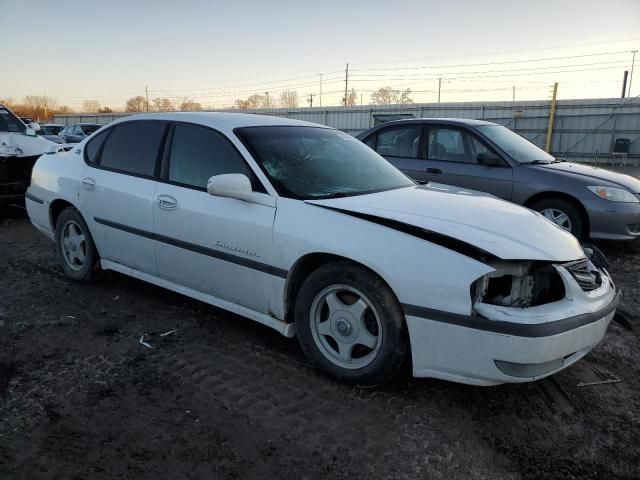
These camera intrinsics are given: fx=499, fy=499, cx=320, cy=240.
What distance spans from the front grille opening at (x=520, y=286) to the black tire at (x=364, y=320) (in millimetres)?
462

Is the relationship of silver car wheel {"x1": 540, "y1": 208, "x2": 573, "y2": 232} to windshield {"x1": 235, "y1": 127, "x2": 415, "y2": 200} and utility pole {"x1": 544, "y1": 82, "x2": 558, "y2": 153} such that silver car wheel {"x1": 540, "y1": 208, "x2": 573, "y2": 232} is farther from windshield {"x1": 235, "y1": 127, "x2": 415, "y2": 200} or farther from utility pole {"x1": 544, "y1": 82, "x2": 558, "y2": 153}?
utility pole {"x1": 544, "y1": 82, "x2": 558, "y2": 153}

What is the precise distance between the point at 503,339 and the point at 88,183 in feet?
11.7

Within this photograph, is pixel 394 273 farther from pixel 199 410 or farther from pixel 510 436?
pixel 199 410

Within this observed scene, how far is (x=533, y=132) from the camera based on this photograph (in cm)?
2308

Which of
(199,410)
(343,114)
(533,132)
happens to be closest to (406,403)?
(199,410)

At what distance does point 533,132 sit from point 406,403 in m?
23.1

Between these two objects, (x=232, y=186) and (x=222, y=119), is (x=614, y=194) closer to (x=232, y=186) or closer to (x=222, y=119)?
(x=222, y=119)

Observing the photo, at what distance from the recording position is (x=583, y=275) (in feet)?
9.26

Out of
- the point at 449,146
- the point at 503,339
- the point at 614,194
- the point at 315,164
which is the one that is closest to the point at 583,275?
the point at 503,339

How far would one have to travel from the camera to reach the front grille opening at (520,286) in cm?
253

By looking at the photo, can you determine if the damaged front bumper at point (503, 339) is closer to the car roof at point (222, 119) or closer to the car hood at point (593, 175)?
the car roof at point (222, 119)

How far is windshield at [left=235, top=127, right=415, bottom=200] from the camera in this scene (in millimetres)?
3264

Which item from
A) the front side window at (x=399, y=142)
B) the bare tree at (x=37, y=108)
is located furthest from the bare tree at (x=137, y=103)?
the front side window at (x=399, y=142)

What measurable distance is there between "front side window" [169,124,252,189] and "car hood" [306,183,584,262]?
0.74 metres
